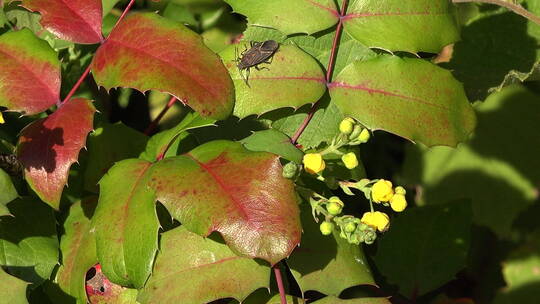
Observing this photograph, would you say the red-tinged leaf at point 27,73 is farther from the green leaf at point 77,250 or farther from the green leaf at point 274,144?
the green leaf at point 274,144

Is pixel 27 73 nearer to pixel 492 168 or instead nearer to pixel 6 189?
pixel 6 189

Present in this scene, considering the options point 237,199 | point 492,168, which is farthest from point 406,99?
point 492,168

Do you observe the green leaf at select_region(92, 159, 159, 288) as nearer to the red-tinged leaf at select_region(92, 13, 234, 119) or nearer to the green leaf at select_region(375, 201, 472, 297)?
the red-tinged leaf at select_region(92, 13, 234, 119)

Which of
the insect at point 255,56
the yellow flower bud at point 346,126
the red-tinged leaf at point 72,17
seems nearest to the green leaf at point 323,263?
the yellow flower bud at point 346,126

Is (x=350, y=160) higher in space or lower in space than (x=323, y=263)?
higher

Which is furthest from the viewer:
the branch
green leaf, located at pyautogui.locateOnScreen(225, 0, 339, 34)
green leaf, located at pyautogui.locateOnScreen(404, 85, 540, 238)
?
green leaf, located at pyautogui.locateOnScreen(404, 85, 540, 238)

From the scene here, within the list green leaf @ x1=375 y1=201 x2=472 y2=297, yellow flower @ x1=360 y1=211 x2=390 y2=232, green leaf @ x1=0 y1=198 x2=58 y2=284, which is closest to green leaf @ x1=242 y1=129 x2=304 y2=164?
yellow flower @ x1=360 y1=211 x2=390 y2=232
